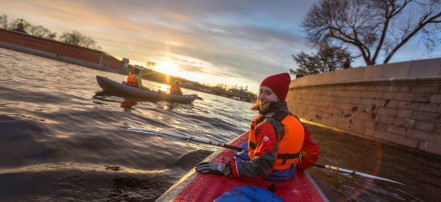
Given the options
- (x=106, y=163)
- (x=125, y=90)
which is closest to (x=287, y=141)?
(x=106, y=163)

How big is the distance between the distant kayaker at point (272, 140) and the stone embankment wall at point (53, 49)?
4781 cm

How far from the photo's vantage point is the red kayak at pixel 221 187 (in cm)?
178

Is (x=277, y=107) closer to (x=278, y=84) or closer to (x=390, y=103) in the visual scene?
(x=278, y=84)

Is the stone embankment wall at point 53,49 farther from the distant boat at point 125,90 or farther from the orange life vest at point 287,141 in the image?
the orange life vest at point 287,141

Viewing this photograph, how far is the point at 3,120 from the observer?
4109 mm

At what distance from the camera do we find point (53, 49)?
40562 millimetres

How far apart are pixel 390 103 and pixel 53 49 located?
50423mm

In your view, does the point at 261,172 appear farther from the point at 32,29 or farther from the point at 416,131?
the point at 32,29

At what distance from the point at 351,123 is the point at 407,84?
2864 millimetres

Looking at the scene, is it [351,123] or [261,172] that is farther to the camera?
[351,123]

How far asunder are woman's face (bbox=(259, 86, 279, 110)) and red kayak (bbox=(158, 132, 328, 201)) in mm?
759

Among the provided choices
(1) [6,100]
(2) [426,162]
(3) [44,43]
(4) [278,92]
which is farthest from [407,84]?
(3) [44,43]

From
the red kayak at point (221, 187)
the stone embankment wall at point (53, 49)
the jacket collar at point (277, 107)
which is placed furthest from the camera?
A: the stone embankment wall at point (53, 49)

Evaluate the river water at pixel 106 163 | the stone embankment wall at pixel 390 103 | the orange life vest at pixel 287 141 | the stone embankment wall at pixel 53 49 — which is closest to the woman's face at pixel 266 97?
the orange life vest at pixel 287 141
